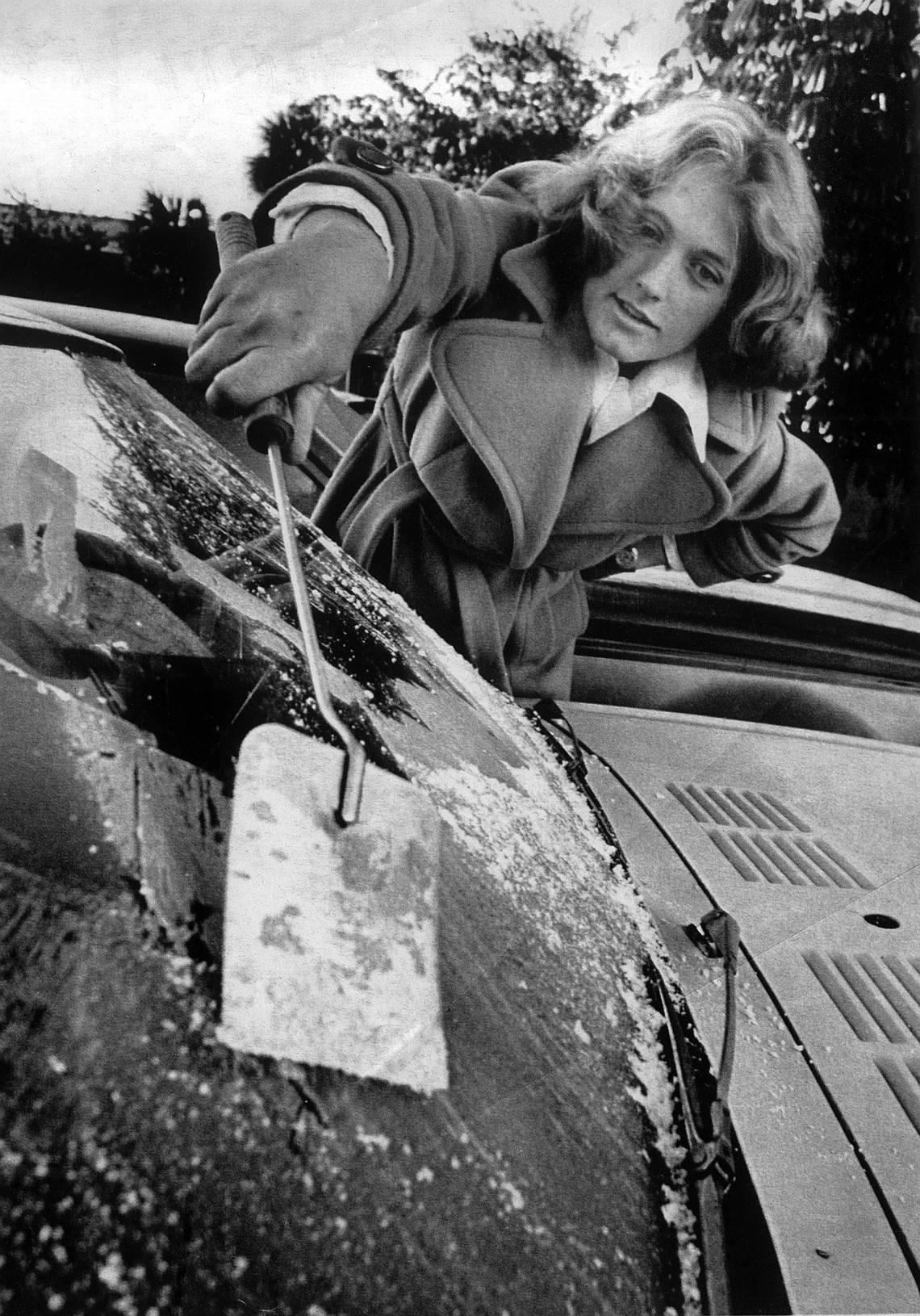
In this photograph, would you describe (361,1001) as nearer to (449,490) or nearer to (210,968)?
(210,968)

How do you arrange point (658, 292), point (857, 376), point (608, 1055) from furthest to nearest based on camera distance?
point (857, 376), point (658, 292), point (608, 1055)

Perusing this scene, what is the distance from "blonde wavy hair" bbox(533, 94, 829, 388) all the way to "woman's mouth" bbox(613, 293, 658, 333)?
3 cm

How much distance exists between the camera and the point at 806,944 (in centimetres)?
81

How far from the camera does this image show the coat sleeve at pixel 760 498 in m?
0.88

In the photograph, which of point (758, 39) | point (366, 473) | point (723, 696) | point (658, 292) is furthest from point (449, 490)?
point (758, 39)

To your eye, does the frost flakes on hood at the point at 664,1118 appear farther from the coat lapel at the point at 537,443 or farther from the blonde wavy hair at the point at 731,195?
the blonde wavy hair at the point at 731,195

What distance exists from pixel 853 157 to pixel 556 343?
34 centimetres

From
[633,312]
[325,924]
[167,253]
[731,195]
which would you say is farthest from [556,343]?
[325,924]

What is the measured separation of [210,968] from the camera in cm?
56

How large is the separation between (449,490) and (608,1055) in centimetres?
44

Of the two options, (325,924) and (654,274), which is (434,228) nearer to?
(654,274)

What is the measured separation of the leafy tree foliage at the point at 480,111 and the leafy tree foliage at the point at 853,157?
9cm

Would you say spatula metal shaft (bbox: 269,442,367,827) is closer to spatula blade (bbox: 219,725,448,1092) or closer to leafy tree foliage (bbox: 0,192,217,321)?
spatula blade (bbox: 219,725,448,1092)

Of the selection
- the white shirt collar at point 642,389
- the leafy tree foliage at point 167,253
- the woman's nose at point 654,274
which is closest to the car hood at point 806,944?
the white shirt collar at point 642,389
